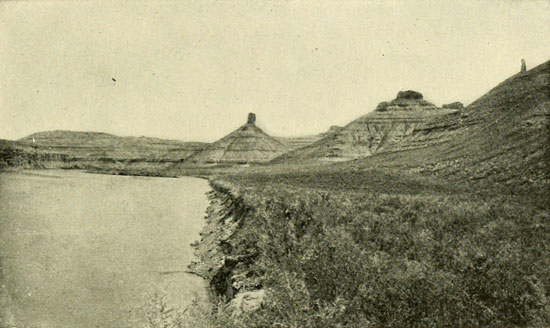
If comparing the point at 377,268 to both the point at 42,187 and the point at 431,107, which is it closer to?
the point at 42,187

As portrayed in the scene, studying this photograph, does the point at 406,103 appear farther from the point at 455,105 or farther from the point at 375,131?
the point at 375,131

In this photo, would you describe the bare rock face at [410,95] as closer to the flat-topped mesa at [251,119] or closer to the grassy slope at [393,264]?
the flat-topped mesa at [251,119]

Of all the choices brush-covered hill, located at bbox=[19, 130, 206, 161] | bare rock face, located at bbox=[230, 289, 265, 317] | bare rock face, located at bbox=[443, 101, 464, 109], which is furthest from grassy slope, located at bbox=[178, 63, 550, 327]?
brush-covered hill, located at bbox=[19, 130, 206, 161]

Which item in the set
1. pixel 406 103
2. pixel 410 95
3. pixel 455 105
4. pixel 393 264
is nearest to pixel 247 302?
pixel 393 264

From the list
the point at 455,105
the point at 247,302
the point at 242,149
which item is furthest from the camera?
the point at 242,149

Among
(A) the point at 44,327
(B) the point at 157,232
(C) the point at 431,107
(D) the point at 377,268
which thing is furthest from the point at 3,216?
(C) the point at 431,107

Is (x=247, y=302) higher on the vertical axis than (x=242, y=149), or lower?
lower
